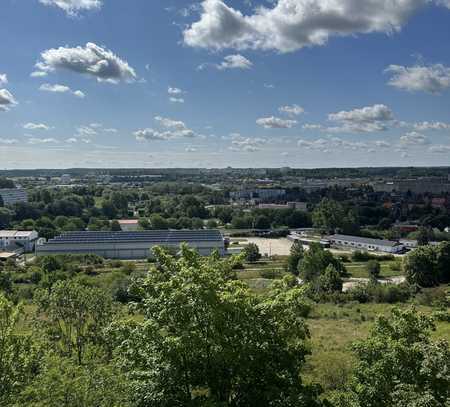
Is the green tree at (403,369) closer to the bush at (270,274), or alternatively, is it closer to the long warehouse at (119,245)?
the bush at (270,274)

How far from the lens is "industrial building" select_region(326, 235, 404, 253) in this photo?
60.5 meters

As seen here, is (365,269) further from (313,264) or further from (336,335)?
(336,335)

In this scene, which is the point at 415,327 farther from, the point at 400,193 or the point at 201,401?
the point at 400,193

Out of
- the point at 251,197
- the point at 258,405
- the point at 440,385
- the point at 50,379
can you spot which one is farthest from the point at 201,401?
the point at 251,197

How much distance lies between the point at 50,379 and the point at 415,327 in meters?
7.33

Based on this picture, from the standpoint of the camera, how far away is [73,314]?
51.2ft

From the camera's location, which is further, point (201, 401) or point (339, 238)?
point (339, 238)

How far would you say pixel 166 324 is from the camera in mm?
8484

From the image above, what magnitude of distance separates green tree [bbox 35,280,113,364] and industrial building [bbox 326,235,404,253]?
51.5 meters

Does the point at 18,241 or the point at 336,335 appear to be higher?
the point at 336,335

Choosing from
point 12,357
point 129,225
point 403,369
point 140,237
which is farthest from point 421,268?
point 129,225

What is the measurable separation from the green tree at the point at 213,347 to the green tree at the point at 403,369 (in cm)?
108

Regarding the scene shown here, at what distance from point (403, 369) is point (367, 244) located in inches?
2236

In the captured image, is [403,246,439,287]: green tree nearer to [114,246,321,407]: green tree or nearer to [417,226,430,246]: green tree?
[417,226,430,246]: green tree
